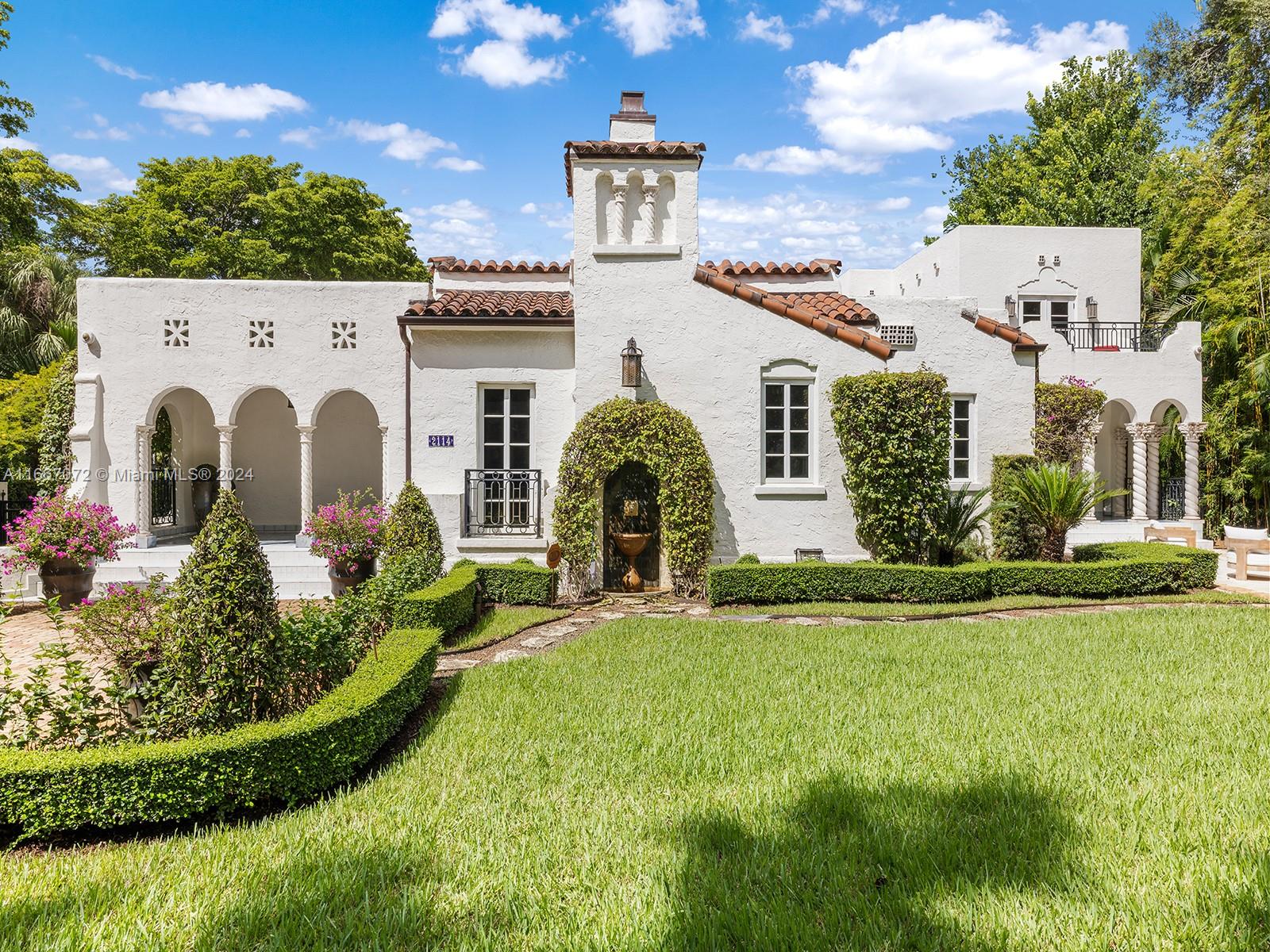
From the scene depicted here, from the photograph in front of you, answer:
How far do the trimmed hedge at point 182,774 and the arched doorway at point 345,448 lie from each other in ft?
45.3

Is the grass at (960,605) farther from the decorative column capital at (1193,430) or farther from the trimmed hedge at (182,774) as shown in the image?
the decorative column capital at (1193,430)

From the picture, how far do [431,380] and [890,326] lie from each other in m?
9.23

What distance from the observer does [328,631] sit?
20.5 feet

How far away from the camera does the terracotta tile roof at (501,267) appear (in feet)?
52.7

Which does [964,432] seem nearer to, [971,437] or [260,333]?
[971,437]

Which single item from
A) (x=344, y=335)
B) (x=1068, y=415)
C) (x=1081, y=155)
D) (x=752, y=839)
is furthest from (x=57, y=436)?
(x=1081, y=155)

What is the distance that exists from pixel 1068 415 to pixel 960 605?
7935 millimetres

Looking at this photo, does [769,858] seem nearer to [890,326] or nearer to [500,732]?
[500,732]

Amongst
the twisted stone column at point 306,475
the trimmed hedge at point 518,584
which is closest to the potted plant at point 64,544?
the twisted stone column at point 306,475

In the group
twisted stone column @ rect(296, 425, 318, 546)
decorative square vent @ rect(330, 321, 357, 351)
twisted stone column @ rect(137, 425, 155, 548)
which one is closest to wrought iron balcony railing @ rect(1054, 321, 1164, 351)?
Answer: decorative square vent @ rect(330, 321, 357, 351)

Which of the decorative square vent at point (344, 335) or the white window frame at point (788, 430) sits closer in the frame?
the white window frame at point (788, 430)

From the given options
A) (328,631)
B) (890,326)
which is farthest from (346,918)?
(890,326)

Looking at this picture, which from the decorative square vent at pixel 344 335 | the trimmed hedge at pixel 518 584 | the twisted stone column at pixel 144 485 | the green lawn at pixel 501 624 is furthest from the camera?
the decorative square vent at pixel 344 335

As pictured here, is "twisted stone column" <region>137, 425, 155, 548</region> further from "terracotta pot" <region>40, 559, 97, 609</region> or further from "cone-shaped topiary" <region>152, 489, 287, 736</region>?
"cone-shaped topiary" <region>152, 489, 287, 736</region>
